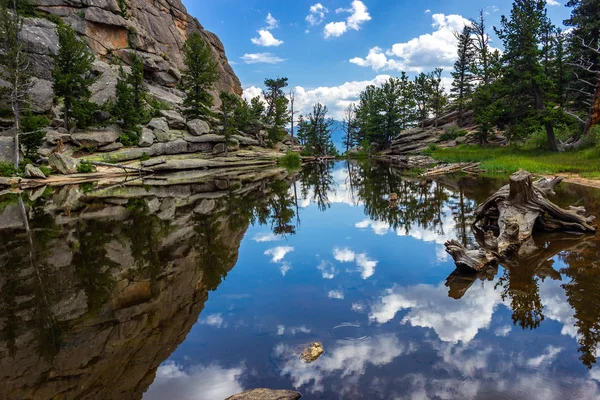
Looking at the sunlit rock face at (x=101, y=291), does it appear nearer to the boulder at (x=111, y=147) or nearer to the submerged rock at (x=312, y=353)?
the submerged rock at (x=312, y=353)

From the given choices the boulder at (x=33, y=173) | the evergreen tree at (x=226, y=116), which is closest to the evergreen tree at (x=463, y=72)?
the evergreen tree at (x=226, y=116)

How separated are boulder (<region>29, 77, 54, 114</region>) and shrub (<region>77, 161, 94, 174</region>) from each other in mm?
10807

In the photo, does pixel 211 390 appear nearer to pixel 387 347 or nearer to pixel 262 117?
pixel 387 347

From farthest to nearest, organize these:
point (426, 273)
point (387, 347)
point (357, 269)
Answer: point (357, 269) → point (426, 273) → point (387, 347)

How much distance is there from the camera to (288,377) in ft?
14.7

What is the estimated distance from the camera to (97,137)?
36812 millimetres

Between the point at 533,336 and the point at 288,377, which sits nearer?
the point at 288,377

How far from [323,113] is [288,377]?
257 ft

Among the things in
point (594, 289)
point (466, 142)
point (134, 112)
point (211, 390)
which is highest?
point (134, 112)

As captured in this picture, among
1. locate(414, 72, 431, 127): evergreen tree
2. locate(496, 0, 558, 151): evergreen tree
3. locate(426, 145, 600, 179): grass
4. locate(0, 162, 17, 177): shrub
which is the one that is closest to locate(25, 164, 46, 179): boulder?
locate(0, 162, 17, 177): shrub

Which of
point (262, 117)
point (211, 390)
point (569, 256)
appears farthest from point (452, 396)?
point (262, 117)

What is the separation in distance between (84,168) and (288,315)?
102 feet

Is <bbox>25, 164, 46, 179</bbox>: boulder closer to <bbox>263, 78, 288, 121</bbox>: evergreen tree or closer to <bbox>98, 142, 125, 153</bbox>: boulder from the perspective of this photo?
<bbox>98, 142, 125, 153</bbox>: boulder

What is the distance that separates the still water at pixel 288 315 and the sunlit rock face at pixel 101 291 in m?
0.03
